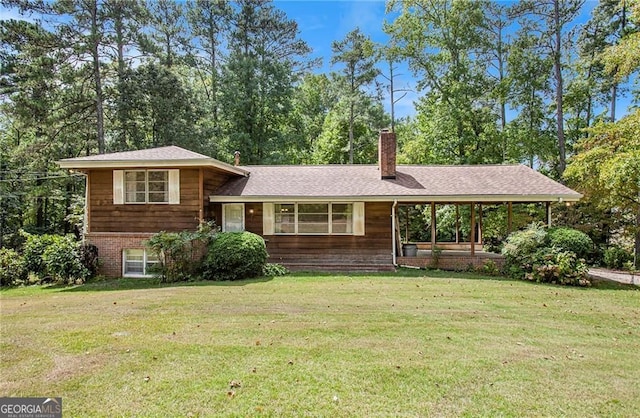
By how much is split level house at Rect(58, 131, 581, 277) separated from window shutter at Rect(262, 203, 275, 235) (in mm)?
36

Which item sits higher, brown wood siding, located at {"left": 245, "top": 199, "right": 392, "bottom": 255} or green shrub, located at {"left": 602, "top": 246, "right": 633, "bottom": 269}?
brown wood siding, located at {"left": 245, "top": 199, "right": 392, "bottom": 255}

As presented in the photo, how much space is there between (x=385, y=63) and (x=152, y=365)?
26.6 m

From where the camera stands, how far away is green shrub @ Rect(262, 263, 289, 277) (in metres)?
12.0

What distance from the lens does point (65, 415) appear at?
11.9ft

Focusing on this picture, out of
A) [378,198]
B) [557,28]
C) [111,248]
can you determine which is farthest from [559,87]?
[111,248]

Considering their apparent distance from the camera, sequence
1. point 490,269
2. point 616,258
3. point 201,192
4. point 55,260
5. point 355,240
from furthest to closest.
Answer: point 616,258 → point 355,240 → point 201,192 → point 490,269 → point 55,260

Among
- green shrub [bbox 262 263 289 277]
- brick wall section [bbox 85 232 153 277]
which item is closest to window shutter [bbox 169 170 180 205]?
brick wall section [bbox 85 232 153 277]

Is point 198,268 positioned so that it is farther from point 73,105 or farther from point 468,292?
point 73,105

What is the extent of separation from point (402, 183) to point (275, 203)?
4785 millimetres

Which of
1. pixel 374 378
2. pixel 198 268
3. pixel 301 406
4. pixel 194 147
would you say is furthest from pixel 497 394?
pixel 194 147

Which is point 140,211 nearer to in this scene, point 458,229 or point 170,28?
point 458,229

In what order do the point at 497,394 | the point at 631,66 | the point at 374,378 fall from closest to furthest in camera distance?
the point at 497,394 → the point at 374,378 → the point at 631,66

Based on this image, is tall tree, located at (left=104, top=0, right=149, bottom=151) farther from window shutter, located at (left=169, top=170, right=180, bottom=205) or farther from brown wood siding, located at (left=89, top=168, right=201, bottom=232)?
window shutter, located at (left=169, top=170, right=180, bottom=205)

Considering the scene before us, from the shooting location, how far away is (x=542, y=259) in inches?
452
